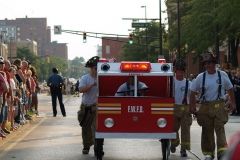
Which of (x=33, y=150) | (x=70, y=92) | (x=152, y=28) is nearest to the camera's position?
(x=33, y=150)

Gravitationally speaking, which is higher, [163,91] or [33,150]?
[163,91]

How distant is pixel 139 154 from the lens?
12703mm

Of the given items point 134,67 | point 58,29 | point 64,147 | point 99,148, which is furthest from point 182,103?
point 58,29

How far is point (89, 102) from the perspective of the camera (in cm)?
1234

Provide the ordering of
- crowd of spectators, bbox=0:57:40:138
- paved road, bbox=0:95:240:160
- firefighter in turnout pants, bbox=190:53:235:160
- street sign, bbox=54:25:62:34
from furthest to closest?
street sign, bbox=54:25:62:34 < crowd of spectators, bbox=0:57:40:138 < paved road, bbox=0:95:240:160 < firefighter in turnout pants, bbox=190:53:235:160

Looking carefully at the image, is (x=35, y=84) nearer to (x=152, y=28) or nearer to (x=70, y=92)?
(x=70, y=92)

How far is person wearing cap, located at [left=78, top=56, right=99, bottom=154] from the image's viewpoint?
474 inches

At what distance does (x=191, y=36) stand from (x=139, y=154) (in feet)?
106

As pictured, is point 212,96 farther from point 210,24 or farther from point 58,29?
point 58,29

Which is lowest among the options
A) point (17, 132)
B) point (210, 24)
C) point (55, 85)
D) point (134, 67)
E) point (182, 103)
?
point (17, 132)

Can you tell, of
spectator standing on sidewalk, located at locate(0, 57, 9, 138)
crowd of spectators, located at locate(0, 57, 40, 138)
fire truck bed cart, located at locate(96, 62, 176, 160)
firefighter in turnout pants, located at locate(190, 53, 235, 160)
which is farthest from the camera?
crowd of spectators, located at locate(0, 57, 40, 138)

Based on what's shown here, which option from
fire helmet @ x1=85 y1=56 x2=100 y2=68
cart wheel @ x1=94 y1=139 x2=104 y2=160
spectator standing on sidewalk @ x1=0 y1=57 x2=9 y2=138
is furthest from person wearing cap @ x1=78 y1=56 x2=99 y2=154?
spectator standing on sidewalk @ x1=0 y1=57 x2=9 y2=138

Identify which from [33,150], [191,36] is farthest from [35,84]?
[191,36]

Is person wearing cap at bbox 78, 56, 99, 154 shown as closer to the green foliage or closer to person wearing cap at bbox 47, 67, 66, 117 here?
person wearing cap at bbox 47, 67, 66, 117
